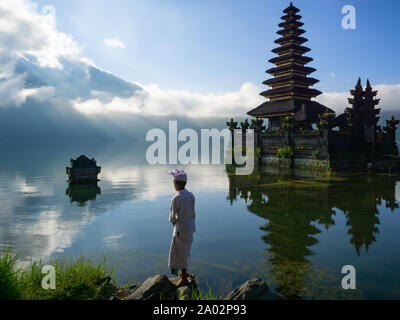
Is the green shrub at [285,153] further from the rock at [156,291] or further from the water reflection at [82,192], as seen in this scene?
the rock at [156,291]

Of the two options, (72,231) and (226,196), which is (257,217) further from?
(72,231)

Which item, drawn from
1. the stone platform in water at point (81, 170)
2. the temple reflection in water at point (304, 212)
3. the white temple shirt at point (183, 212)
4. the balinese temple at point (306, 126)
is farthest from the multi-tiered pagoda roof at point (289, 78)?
the white temple shirt at point (183, 212)

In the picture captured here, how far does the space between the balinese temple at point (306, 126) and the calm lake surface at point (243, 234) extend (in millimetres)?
7715

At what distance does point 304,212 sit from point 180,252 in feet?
22.7

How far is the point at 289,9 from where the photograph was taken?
35500mm

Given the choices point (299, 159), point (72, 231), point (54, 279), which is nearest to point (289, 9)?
point (299, 159)

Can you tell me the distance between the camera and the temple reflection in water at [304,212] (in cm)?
588

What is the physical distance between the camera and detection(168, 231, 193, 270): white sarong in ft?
15.1

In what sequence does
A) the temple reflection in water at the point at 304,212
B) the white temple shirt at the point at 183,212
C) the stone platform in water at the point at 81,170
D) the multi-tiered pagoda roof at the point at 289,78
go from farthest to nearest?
the multi-tiered pagoda roof at the point at 289,78, the stone platform in water at the point at 81,170, the temple reflection in water at the point at 304,212, the white temple shirt at the point at 183,212

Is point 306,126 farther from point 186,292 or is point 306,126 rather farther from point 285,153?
point 186,292

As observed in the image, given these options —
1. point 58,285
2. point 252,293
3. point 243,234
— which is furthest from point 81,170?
point 252,293

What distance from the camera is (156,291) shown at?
4148 millimetres

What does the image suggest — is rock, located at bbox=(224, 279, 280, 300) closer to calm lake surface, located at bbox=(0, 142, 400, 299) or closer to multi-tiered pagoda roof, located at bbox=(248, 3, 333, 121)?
calm lake surface, located at bbox=(0, 142, 400, 299)
